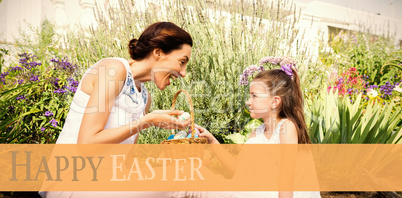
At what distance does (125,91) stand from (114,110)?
118 millimetres

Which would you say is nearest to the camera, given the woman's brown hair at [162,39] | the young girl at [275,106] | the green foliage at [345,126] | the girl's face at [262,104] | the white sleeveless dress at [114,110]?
the white sleeveless dress at [114,110]

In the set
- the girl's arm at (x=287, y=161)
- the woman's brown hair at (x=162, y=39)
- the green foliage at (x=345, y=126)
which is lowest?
the green foliage at (x=345, y=126)

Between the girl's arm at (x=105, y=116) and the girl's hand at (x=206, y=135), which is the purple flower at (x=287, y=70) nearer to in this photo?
the girl's hand at (x=206, y=135)

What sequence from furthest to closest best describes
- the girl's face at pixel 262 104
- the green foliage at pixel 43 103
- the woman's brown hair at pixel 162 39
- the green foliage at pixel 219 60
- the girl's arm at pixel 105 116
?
the green foliage at pixel 219 60, the green foliage at pixel 43 103, the girl's face at pixel 262 104, the woman's brown hair at pixel 162 39, the girl's arm at pixel 105 116

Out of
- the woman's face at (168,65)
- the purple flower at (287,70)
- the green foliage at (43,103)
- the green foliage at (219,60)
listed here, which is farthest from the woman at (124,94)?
the green foliage at (43,103)

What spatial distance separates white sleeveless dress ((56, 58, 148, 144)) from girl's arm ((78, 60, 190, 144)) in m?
0.05

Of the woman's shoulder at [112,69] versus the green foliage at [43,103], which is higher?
the woman's shoulder at [112,69]

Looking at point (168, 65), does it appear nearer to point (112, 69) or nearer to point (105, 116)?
point (112, 69)

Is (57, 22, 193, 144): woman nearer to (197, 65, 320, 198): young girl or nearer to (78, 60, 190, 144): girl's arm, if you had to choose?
(78, 60, 190, 144): girl's arm

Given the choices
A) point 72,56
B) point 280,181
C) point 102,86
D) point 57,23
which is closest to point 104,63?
point 102,86

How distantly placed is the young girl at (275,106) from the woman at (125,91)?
17.8 inches

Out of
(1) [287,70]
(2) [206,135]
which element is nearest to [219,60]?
(1) [287,70]

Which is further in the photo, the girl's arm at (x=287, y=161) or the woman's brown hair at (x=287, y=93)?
the woman's brown hair at (x=287, y=93)

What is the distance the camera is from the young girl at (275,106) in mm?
1834
